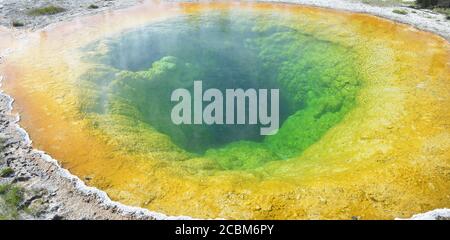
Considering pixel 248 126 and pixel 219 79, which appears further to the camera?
pixel 219 79

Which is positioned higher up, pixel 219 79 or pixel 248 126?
pixel 219 79

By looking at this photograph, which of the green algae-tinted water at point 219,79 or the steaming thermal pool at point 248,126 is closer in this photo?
the steaming thermal pool at point 248,126

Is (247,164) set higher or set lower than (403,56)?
lower

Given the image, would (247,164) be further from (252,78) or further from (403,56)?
(403,56)
